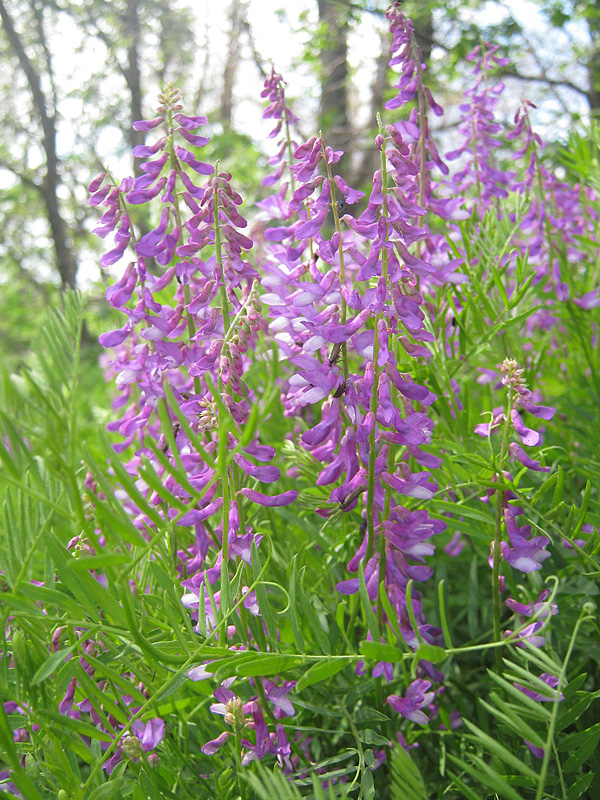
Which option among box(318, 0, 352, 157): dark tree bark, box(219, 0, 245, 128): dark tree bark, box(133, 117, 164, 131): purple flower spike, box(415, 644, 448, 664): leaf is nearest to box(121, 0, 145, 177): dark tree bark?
box(219, 0, 245, 128): dark tree bark

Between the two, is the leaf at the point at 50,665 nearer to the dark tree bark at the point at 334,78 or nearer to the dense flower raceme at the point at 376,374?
the dense flower raceme at the point at 376,374

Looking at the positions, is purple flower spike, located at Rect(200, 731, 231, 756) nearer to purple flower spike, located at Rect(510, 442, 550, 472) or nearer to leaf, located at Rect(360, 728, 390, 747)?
leaf, located at Rect(360, 728, 390, 747)

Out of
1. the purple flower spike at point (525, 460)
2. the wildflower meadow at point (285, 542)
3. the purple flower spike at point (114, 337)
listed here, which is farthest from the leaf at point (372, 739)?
the purple flower spike at point (114, 337)

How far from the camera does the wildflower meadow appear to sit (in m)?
0.58

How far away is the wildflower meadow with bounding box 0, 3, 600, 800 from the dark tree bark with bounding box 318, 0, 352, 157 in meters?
4.26

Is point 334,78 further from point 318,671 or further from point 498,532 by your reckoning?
point 318,671

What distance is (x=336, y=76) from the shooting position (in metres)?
5.80

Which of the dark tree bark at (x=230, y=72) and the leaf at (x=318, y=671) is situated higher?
the dark tree bark at (x=230, y=72)

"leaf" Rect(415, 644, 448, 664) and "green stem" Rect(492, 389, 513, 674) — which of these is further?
"green stem" Rect(492, 389, 513, 674)

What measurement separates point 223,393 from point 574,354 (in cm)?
97

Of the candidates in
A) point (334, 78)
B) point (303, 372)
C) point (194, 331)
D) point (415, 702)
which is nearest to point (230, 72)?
point (334, 78)

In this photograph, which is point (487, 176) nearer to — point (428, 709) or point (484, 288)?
point (484, 288)

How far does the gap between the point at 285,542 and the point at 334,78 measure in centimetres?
558

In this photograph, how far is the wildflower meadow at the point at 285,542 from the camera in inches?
22.9
